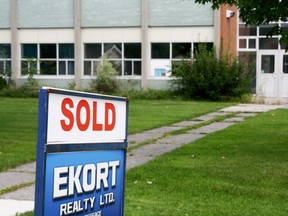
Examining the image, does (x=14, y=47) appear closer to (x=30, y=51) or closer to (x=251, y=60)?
(x=30, y=51)

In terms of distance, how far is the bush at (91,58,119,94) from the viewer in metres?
32.9

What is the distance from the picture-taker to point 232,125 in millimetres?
19406

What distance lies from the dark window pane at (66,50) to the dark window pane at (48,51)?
381mm

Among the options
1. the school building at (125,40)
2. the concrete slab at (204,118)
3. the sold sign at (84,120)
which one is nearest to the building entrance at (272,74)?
the school building at (125,40)

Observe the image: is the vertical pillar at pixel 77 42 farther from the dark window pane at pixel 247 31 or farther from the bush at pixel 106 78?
the dark window pane at pixel 247 31

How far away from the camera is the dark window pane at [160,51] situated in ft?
109

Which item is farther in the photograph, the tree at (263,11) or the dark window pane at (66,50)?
the dark window pane at (66,50)

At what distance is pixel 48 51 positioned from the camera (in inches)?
1382

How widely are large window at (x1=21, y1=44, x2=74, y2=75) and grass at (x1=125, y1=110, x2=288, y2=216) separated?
20623 millimetres

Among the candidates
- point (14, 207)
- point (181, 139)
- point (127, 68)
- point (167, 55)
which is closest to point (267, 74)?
point (167, 55)

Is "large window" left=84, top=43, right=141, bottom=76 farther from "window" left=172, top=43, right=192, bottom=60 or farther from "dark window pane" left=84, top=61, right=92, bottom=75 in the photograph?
"window" left=172, top=43, right=192, bottom=60

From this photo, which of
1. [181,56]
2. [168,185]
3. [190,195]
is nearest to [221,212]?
[190,195]

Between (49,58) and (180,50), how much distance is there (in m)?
7.04

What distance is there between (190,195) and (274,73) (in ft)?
85.0
